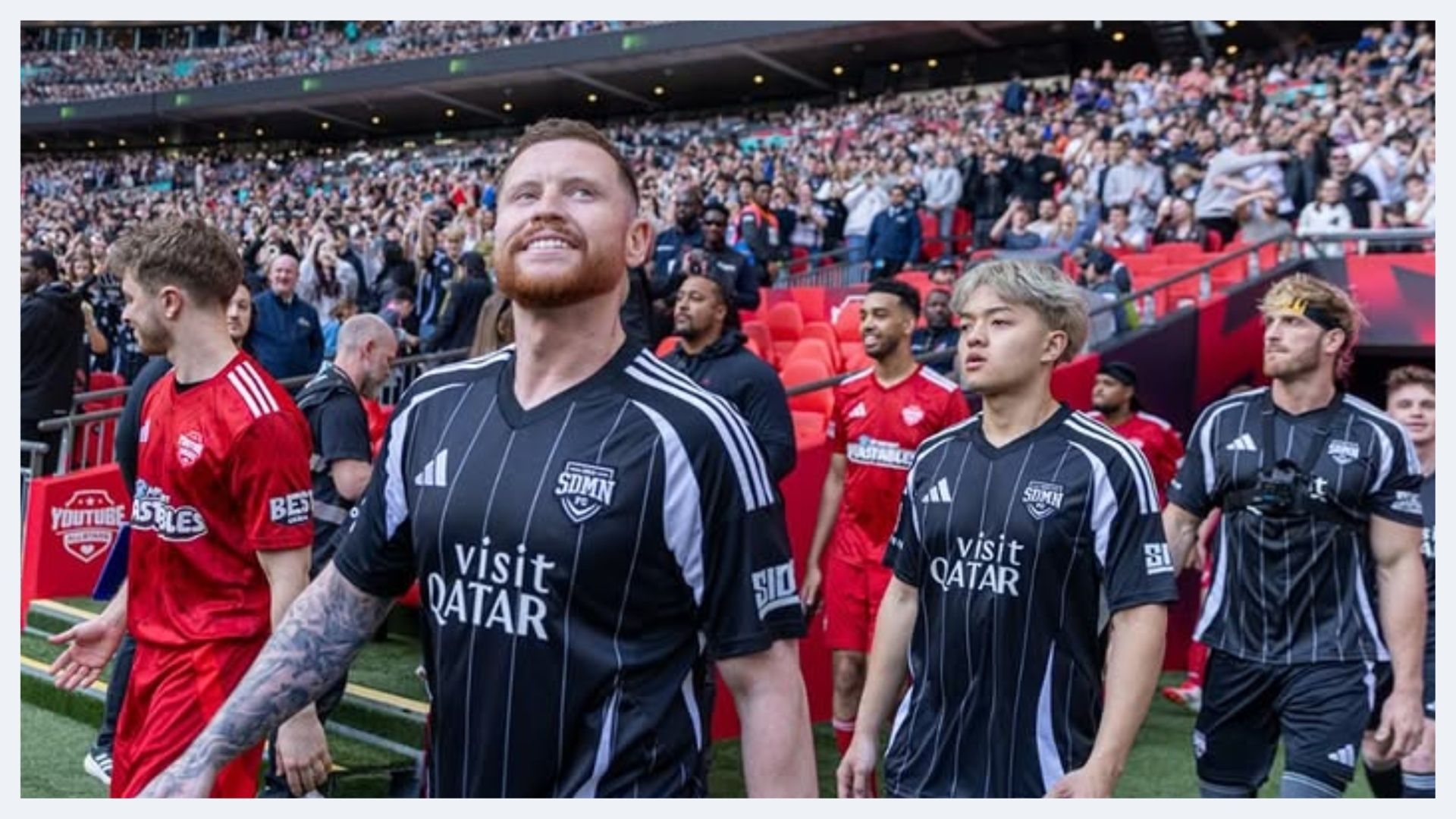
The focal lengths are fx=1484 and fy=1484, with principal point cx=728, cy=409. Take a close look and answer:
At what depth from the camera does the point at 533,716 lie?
2.18 metres

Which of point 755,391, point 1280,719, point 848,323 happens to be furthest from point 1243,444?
point 848,323

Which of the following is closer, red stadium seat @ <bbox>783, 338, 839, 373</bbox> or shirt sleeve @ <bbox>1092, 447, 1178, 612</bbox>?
shirt sleeve @ <bbox>1092, 447, 1178, 612</bbox>

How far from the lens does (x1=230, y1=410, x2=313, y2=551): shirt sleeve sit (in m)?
3.33

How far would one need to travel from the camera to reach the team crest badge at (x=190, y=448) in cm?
342

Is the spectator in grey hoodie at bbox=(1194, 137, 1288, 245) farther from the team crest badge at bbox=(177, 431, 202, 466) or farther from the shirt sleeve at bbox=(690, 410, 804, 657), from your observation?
the shirt sleeve at bbox=(690, 410, 804, 657)

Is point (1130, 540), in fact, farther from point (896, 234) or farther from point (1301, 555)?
point (896, 234)

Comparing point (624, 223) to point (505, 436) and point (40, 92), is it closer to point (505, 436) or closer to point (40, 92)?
point (505, 436)

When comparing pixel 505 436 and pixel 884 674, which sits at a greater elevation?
pixel 505 436

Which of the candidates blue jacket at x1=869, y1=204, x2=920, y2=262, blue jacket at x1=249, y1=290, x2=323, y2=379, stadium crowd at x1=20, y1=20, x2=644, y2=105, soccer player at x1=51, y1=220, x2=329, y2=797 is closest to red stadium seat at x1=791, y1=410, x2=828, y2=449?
blue jacket at x1=249, y1=290, x2=323, y2=379

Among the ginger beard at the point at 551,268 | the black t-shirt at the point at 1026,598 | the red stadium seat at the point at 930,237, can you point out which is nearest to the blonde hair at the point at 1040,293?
the black t-shirt at the point at 1026,598

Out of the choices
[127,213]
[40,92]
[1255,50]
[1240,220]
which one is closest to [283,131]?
[40,92]

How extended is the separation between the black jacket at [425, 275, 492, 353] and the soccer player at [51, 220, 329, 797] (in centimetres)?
644

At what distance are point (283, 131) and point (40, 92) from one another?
7965 mm

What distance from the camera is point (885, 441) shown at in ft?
20.0
